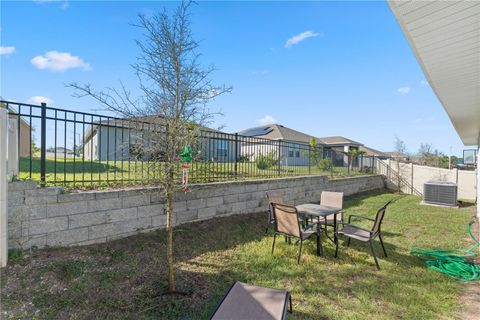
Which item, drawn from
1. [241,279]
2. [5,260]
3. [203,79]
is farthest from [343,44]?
[5,260]

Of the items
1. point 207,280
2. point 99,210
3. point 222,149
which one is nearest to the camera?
point 207,280

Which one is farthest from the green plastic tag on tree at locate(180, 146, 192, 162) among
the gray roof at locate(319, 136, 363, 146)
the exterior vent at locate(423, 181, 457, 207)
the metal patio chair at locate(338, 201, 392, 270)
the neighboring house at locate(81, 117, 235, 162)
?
the gray roof at locate(319, 136, 363, 146)

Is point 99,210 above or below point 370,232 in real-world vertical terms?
above

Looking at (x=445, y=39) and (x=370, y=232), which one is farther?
(x=370, y=232)

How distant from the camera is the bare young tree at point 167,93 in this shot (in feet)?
8.96

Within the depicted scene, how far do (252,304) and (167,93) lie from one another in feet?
8.33

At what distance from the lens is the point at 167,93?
2.84m

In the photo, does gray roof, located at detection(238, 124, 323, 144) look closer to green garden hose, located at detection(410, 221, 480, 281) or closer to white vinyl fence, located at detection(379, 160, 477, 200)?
white vinyl fence, located at detection(379, 160, 477, 200)

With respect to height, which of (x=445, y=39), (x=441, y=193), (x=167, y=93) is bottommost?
(x=441, y=193)

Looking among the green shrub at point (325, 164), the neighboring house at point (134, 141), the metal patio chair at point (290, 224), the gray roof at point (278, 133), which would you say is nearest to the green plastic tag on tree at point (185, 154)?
the neighboring house at point (134, 141)

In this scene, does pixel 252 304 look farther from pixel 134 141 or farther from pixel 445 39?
pixel 445 39

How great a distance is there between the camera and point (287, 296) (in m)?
2.24

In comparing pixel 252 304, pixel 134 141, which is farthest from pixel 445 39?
pixel 134 141

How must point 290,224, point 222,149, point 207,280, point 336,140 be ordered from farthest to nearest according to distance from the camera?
point 336,140 < point 222,149 < point 290,224 < point 207,280
